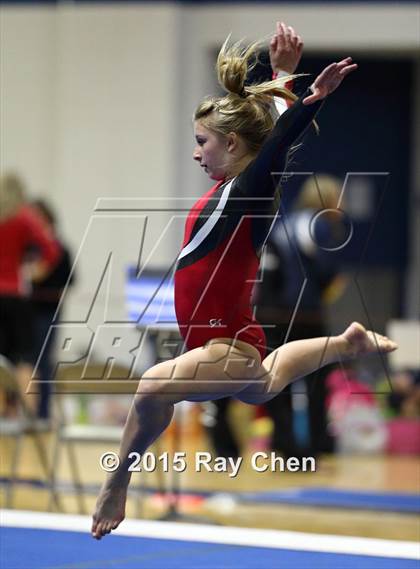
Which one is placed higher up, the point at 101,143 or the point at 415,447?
the point at 101,143

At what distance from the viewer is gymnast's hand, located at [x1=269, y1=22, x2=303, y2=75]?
3.09 metres

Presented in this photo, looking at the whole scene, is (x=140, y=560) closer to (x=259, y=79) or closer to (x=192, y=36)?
(x=259, y=79)

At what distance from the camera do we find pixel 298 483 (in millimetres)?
6641

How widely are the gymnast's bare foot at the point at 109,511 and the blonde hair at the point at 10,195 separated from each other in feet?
13.7

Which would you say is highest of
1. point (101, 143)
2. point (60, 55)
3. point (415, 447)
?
point (60, 55)

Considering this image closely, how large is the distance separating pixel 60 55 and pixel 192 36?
101 centimetres

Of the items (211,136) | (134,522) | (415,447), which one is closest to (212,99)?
(211,136)

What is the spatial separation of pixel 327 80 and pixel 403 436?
536 centimetres

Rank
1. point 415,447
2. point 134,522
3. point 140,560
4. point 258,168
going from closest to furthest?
point 258,168
point 140,560
point 134,522
point 415,447

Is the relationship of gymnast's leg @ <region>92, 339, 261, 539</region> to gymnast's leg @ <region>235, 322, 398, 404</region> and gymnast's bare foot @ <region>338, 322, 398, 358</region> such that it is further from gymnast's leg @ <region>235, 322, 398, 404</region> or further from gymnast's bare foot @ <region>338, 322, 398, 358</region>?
gymnast's bare foot @ <region>338, 322, 398, 358</region>

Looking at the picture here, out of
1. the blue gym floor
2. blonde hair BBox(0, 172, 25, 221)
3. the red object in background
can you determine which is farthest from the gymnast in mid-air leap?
the red object in background

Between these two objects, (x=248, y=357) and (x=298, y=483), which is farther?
(x=298, y=483)

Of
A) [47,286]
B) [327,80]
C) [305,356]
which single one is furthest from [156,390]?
[47,286]

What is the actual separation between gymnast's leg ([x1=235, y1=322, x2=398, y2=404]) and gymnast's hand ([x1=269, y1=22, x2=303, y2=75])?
0.70 metres
